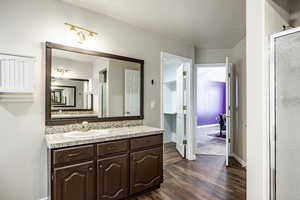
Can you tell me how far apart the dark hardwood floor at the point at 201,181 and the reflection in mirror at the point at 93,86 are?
4.09 feet

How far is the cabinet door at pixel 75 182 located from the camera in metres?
1.68

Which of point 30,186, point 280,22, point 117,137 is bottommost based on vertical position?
point 30,186

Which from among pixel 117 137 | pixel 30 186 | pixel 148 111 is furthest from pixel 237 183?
pixel 30 186

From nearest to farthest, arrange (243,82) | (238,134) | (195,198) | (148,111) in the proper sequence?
(195,198)
(148,111)
(243,82)
(238,134)

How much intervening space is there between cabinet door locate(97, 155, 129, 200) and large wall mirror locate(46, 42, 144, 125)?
2.30ft

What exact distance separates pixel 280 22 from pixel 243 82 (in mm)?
2204

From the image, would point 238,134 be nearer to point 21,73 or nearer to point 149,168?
point 149,168

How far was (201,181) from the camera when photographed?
2.81 m

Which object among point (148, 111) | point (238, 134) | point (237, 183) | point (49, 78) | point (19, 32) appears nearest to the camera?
point (19, 32)

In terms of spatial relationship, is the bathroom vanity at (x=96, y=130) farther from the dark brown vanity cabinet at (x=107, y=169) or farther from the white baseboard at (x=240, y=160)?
the white baseboard at (x=240, y=160)

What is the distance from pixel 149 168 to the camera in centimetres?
243

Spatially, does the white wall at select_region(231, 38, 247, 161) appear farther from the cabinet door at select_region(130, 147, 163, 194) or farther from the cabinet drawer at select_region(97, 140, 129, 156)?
the cabinet drawer at select_region(97, 140, 129, 156)

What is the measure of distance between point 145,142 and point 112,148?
0.50 m

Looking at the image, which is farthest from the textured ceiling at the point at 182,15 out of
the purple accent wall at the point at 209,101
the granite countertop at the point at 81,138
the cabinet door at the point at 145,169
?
the purple accent wall at the point at 209,101
